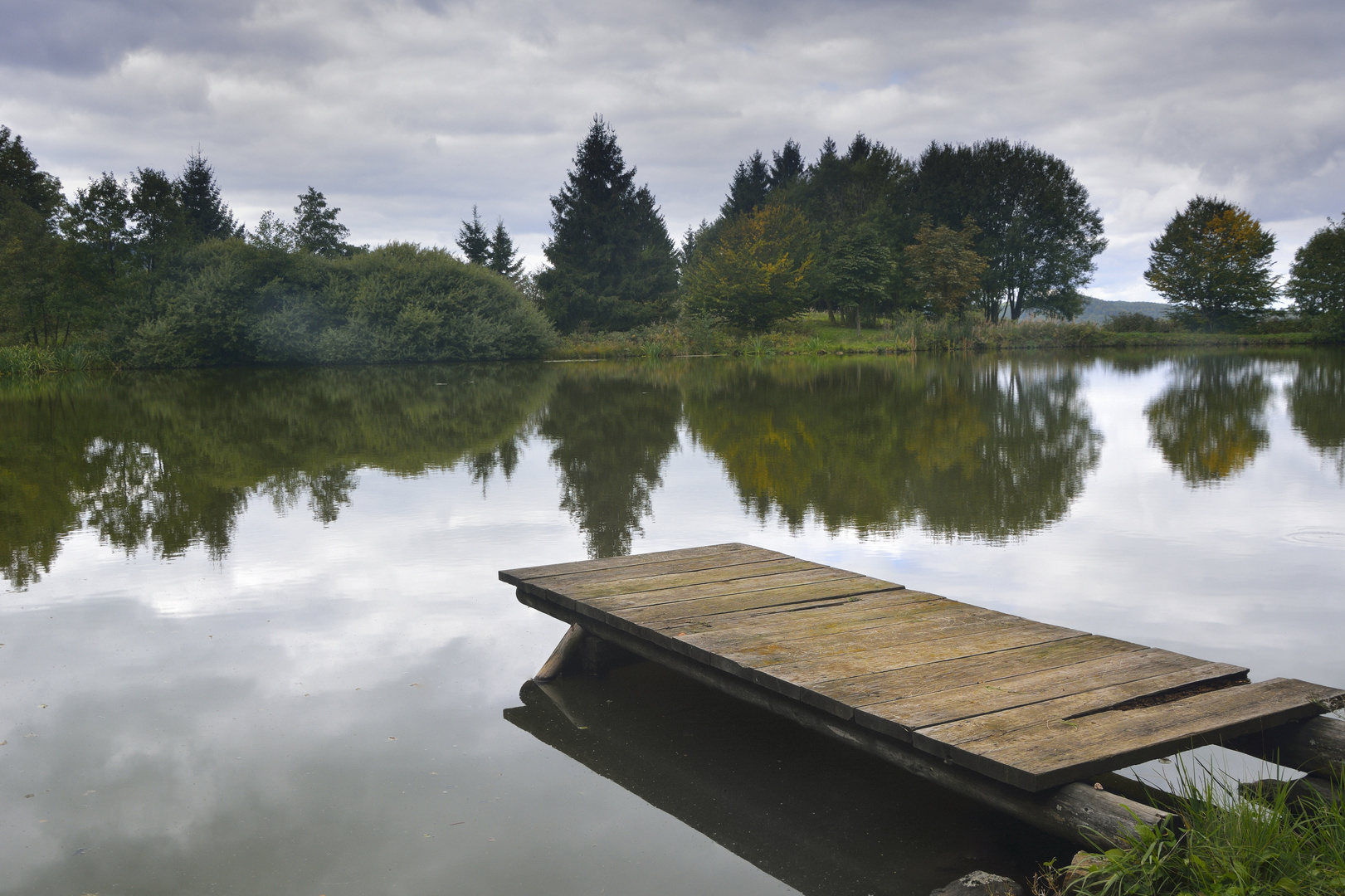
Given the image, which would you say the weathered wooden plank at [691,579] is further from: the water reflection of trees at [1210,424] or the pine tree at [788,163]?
the pine tree at [788,163]

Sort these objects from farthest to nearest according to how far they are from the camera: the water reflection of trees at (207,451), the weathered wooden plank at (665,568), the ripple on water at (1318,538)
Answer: the water reflection of trees at (207,451) < the ripple on water at (1318,538) < the weathered wooden plank at (665,568)

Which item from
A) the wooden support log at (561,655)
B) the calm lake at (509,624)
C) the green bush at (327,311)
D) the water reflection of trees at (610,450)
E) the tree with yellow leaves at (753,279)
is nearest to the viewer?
the calm lake at (509,624)

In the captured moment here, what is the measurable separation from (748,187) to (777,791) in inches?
2475

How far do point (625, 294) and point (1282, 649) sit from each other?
4306 cm

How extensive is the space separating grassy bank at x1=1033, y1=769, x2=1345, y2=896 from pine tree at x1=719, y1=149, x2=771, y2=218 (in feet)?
196

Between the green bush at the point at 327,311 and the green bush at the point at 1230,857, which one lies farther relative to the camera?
the green bush at the point at 327,311

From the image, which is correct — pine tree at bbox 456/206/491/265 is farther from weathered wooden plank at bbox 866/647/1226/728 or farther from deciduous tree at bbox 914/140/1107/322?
weathered wooden plank at bbox 866/647/1226/728

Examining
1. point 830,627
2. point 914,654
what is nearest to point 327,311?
point 830,627

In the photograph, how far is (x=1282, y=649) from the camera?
13.8 feet

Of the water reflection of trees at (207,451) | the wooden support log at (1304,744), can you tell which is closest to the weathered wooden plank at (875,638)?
the wooden support log at (1304,744)

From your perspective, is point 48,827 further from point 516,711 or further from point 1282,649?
point 1282,649

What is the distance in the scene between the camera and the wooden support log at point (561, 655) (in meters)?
4.20

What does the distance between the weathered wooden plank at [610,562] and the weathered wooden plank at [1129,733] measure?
2314 mm

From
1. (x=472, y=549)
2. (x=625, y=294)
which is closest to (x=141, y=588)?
(x=472, y=549)
